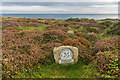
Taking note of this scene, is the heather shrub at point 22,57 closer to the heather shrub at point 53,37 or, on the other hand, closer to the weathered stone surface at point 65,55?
the weathered stone surface at point 65,55

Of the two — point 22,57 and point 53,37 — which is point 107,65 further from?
point 53,37

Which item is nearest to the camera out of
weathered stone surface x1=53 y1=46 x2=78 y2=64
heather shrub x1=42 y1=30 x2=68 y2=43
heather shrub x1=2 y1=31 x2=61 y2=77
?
heather shrub x1=2 y1=31 x2=61 y2=77

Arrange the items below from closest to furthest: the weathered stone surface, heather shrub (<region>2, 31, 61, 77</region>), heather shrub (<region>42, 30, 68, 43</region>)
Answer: heather shrub (<region>2, 31, 61, 77</region>)
the weathered stone surface
heather shrub (<region>42, 30, 68, 43</region>)

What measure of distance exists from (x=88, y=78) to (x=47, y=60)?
12.3 feet

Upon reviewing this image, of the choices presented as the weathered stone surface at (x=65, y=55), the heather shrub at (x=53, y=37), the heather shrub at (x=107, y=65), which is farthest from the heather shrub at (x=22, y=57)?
the heather shrub at (x=107, y=65)

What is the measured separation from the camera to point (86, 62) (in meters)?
9.42

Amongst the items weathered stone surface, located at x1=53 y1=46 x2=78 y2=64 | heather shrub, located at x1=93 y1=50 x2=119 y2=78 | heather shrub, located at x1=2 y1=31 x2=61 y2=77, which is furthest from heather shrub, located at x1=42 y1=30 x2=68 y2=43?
heather shrub, located at x1=93 y1=50 x2=119 y2=78

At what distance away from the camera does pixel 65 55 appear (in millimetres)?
9008

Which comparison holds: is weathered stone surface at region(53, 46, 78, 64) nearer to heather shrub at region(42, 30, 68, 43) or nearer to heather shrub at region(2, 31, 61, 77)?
heather shrub at region(2, 31, 61, 77)

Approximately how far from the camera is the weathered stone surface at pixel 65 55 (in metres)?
8.98

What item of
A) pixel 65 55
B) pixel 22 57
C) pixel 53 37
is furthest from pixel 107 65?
pixel 53 37

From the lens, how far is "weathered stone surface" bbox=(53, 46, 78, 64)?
354 inches

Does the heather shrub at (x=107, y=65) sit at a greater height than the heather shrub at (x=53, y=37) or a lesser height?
lesser

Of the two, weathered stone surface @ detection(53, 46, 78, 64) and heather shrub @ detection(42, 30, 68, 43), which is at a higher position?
heather shrub @ detection(42, 30, 68, 43)
